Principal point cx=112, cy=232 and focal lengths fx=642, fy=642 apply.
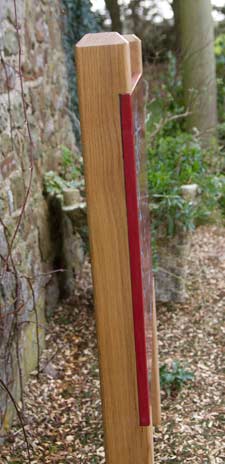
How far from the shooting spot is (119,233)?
5.26 ft

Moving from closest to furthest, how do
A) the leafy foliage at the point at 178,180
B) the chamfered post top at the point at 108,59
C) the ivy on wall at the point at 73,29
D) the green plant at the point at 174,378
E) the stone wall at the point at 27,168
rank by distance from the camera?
the chamfered post top at the point at 108,59 < the stone wall at the point at 27,168 < the green plant at the point at 174,378 < the leafy foliage at the point at 178,180 < the ivy on wall at the point at 73,29

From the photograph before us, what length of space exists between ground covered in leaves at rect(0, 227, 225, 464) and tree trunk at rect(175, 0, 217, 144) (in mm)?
2093

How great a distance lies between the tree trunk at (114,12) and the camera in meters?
7.30

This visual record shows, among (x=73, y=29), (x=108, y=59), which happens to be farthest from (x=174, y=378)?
(x=73, y=29)

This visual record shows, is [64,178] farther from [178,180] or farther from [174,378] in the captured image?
[174,378]

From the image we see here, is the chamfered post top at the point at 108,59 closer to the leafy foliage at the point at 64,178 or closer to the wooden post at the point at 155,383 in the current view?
the wooden post at the point at 155,383

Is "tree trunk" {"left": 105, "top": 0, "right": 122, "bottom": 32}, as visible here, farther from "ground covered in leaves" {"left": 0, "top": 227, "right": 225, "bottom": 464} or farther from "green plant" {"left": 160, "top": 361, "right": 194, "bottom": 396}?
"green plant" {"left": 160, "top": 361, "right": 194, "bottom": 396}

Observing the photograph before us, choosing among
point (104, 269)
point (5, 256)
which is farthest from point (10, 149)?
point (104, 269)

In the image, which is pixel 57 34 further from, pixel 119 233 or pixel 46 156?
pixel 119 233

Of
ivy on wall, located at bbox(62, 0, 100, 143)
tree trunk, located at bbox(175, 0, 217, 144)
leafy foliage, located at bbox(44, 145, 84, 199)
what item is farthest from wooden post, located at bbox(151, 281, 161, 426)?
tree trunk, located at bbox(175, 0, 217, 144)

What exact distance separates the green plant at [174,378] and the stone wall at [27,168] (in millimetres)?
655

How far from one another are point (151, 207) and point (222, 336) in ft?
2.82

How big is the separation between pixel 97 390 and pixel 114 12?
5263 millimetres

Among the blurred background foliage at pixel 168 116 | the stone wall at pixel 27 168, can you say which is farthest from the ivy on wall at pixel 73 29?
the stone wall at pixel 27 168
